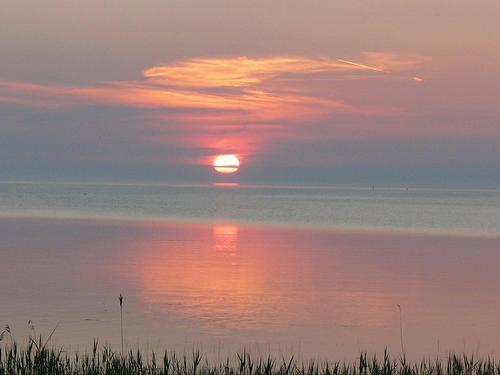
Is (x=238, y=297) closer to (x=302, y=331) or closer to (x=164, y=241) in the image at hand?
(x=302, y=331)

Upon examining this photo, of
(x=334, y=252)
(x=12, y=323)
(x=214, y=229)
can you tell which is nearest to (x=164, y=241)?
(x=334, y=252)

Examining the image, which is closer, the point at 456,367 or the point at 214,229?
the point at 456,367

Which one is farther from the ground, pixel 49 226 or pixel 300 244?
pixel 49 226

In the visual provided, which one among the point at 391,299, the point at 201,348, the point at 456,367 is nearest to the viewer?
the point at 456,367

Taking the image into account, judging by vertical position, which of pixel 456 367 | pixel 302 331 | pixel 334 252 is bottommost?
pixel 456 367

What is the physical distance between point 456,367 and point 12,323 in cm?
1249

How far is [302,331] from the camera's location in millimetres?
22562

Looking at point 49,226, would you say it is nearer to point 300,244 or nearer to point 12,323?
point 300,244

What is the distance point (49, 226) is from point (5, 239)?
1598 centimetres

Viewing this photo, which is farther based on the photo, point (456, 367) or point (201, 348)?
point (201, 348)

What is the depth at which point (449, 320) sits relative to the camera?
24.1 meters

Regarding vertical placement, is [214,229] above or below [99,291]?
above

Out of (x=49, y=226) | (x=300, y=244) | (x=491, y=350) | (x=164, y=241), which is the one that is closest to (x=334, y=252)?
(x=300, y=244)

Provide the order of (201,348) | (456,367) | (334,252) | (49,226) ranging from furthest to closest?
(49,226)
(334,252)
(201,348)
(456,367)
